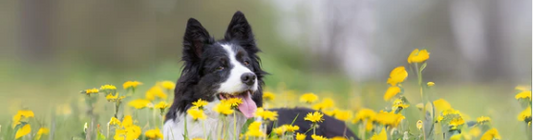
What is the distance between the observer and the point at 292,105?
12.3ft

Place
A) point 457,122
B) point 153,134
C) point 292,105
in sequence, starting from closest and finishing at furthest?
point 153,134 → point 457,122 → point 292,105

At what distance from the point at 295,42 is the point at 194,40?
6.19ft

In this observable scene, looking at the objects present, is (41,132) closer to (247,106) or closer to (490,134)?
(247,106)

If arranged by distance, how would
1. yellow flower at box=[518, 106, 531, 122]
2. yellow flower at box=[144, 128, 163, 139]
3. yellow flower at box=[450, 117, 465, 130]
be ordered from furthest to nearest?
yellow flower at box=[518, 106, 531, 122], yellow flower at box=[450, 117, 465, 130], yellow flower at box=[144, 128, 163, 139]

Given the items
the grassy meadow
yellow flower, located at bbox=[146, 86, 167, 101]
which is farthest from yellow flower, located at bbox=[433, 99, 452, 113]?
yellow flower, located at bbox=[146, 86, 167, 101]

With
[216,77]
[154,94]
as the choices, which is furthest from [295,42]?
[216,77]

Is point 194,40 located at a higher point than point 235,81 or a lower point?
higher

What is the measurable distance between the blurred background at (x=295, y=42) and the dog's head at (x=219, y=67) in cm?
110

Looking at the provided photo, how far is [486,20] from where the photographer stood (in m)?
4.20

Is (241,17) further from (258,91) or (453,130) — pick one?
(453,130)

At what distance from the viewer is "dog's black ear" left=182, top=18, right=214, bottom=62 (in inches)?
107

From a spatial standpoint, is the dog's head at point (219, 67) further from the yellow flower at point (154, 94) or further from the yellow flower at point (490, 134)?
the yellow flower at point (490, 134)

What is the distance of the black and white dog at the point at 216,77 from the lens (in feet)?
8.35

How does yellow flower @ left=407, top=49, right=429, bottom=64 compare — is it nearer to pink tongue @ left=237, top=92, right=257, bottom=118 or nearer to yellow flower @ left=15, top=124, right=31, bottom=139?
pink tongue @ left=237, top=92, right=257, bottom=118
